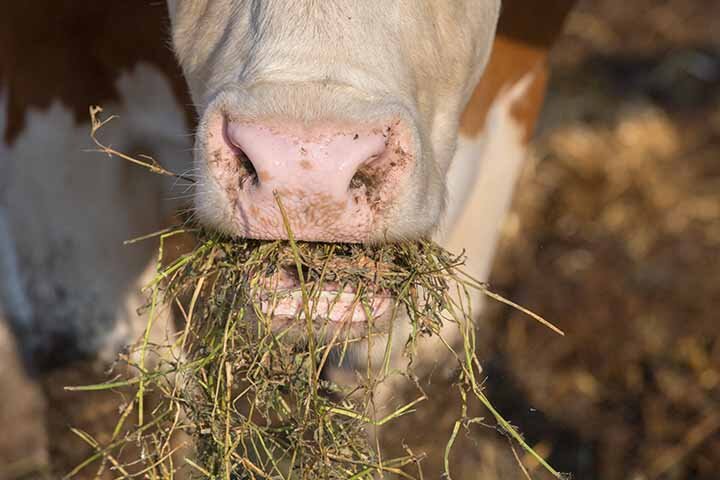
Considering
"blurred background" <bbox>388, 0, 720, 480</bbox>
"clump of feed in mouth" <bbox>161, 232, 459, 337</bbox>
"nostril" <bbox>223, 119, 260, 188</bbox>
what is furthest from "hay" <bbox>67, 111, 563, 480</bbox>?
"blurred background" <bbox>388, 0, 720, 480</bbox>

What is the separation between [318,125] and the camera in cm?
175

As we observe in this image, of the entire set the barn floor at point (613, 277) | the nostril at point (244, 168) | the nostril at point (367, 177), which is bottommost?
the barn floor at point (613, 277)

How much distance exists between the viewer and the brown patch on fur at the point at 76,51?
9.82 feet

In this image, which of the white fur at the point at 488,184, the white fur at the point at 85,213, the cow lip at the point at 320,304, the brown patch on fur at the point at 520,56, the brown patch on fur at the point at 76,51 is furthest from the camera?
the white fur at the point at 488,184

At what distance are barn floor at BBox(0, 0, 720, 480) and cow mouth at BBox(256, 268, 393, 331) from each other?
4.02 feet

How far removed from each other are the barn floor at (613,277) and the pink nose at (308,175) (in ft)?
4.50

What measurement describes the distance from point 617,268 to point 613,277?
0.21 ft

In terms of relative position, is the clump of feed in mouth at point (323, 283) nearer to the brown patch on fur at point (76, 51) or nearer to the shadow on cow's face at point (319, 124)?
the shadow on cow's face at point (319, 124)

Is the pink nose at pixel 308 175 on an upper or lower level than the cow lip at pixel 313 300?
upper

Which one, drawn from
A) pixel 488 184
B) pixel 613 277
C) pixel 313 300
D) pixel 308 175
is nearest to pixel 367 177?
pixel 308 175

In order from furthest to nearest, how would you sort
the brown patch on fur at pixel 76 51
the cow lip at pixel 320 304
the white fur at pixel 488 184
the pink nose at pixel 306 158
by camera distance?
the white fur at pixel 488 184 < the brown patch on fur at pixel 76 51 < the cow lip at pixel 320 304 < the pink nose at pixel 306 158

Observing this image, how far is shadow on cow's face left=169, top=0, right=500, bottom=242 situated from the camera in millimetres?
1747

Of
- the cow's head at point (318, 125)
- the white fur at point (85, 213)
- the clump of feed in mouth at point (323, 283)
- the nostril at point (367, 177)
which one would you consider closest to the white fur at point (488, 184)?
the white fur at point (85, 213)

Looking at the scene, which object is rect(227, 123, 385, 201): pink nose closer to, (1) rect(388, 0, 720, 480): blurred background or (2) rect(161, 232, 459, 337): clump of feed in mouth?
(2) rect(161, 232, 459, 337): clump of feed in mouth
